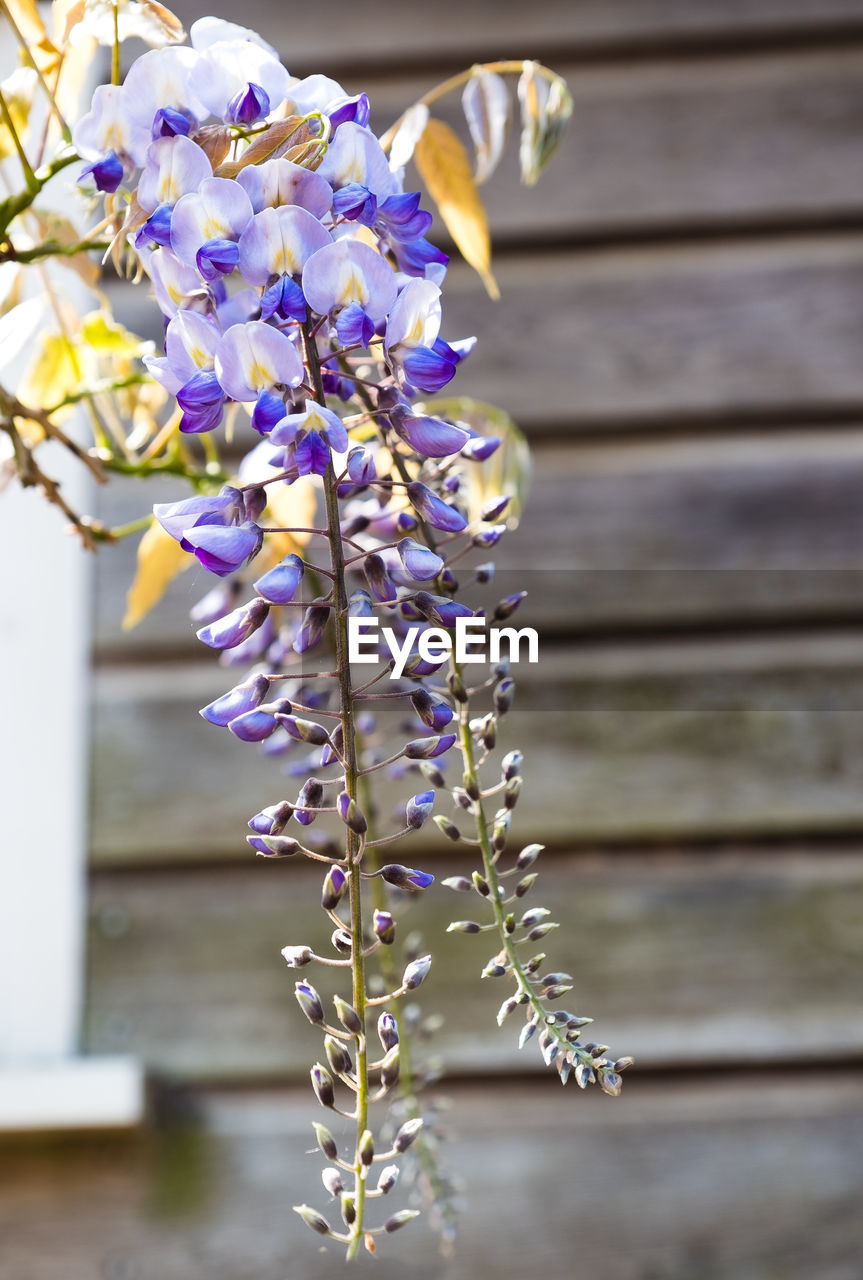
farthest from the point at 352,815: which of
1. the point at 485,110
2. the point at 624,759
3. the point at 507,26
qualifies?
the point at 507,26

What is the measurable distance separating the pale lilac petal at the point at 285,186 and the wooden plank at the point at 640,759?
2.13 feet

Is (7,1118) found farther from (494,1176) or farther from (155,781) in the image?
(494,1176)

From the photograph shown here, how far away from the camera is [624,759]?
878 millimetres

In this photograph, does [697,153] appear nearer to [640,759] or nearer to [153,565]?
[640,759]

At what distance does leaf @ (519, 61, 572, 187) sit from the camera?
1.24ft

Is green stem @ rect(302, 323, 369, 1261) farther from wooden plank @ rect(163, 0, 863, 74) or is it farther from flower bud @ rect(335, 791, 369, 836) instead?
wooden plank @ rect(163, 0, 863, 74)

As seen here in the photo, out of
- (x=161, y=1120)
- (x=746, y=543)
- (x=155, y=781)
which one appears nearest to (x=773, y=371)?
(x=746, y=543)

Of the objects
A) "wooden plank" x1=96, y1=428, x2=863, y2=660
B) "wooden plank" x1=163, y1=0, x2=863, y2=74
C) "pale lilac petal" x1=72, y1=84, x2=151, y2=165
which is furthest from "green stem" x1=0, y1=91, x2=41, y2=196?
"wooden plank" x1=163, y1=0, x2=863, y2=74

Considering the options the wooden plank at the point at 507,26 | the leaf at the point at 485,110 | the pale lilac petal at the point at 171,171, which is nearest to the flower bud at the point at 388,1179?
the pale lilac petal at the point at 171,171

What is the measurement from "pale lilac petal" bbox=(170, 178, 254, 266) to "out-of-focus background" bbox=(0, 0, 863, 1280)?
0.66 meters

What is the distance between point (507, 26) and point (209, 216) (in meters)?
0.85

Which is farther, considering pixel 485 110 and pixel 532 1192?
pixel 532 1192

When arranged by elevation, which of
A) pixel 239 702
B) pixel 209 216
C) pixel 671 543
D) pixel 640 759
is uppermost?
pixel 209 216

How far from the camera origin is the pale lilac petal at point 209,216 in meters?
0.23
